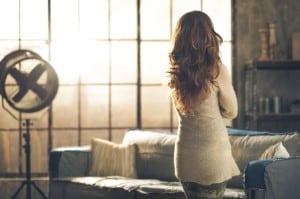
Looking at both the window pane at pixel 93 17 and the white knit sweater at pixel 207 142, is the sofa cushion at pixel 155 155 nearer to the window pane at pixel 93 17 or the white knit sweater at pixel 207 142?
the window pane at pixel 93 17

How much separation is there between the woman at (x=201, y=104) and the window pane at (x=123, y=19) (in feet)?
11.4

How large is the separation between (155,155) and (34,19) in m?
2.03

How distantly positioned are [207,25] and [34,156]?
384 centimetres

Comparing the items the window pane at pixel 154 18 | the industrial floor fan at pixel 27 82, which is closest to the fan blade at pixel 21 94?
the industrial floor fan at pixel 27 82

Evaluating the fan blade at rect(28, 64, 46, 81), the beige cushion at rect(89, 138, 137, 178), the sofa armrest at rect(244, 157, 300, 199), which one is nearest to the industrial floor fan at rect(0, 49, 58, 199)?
the fan blade at rect(28, 64, 46, 81)

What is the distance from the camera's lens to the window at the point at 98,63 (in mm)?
6594

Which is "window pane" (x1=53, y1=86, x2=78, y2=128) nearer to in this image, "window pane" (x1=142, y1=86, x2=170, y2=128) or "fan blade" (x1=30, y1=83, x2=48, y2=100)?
"window pane" (x1=142, y1=86, x2=170, y2=128)

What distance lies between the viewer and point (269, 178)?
3971 mm

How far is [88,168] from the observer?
5.50 meters

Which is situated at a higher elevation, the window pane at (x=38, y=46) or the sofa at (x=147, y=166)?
the window pane at (x=38, y=46)

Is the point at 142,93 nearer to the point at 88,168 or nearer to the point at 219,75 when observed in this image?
the point at 88,168

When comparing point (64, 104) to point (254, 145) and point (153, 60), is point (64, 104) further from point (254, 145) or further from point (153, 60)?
point (254, 145)

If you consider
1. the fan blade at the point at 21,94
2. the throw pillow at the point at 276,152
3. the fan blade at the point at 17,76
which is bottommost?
the throw pillow at the point at 276,152

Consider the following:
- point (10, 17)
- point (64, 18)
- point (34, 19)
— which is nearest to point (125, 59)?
point (64, 18)
